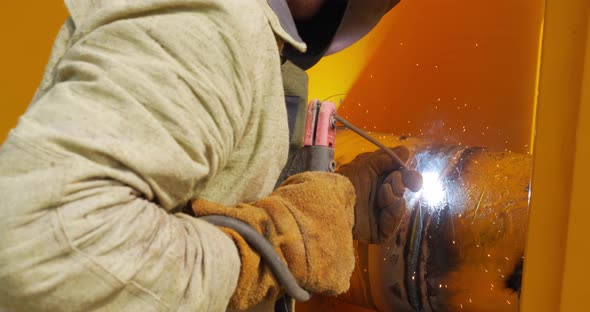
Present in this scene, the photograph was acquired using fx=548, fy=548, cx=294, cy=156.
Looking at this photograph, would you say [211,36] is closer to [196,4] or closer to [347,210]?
[196,4]

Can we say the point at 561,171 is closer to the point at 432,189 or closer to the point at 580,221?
the point at 580,221

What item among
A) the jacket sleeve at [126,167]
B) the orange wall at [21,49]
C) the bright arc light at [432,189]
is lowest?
the bright arc light at [432,189]

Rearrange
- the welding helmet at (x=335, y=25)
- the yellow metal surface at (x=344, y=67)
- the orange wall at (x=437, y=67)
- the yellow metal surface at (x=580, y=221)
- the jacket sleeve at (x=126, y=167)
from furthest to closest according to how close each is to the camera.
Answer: the yellow metal surface at (x=344, y=67), the orange wall at (x=437, y=67), the welding helmet at (x=335, y=25), the yellow metal surface at (x=580, y=221), the jacket sleeve at (x=126, y=167)

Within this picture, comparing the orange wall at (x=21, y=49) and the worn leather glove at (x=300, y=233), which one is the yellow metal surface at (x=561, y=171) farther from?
the orange wall at (x=21, y=49)

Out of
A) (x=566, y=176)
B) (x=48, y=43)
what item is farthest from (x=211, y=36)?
(x=48, y=43)

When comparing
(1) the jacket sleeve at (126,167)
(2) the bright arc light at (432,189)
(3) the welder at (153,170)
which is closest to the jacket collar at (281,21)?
(3) the welder at (153,170)

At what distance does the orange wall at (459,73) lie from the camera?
1.42m

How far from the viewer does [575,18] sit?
0.80 m

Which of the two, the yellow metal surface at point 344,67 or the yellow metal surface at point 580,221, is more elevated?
the yellow metal surface at point 344,67

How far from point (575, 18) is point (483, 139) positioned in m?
0.70

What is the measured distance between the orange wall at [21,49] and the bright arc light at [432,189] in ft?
3.23

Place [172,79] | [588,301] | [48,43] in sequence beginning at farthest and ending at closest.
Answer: [48,43], [588,301], [172,79]

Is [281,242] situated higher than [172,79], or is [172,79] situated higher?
[172,79]

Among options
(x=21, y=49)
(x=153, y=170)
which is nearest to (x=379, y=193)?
(x=153, y=170)
